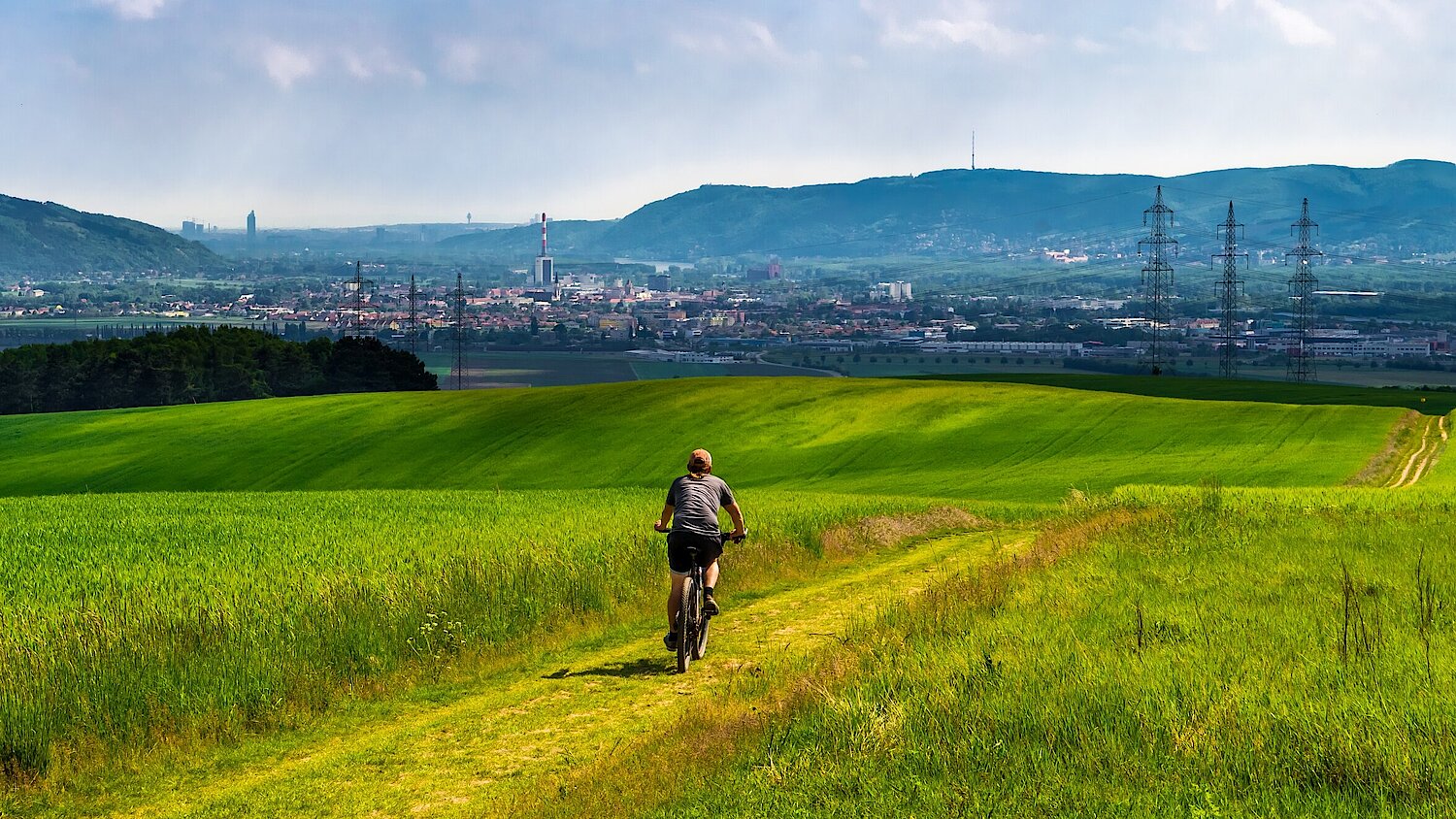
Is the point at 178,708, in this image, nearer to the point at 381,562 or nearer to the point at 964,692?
the point at 381,562

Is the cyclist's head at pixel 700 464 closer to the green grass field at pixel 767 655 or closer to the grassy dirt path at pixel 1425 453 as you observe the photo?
the green grass field at pixel 767 655

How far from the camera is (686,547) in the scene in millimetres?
17672

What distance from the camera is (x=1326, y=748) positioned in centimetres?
1032

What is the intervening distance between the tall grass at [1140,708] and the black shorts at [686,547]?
238 cm

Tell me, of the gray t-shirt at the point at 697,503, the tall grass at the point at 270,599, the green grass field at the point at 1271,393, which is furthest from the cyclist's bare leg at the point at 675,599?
the green grass field at the point at 1271,393

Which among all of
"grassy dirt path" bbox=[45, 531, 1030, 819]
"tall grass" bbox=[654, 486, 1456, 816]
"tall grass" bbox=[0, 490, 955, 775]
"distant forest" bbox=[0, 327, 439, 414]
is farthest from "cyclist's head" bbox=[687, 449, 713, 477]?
"distant forest" bbox=[0, 327, 439, 414]

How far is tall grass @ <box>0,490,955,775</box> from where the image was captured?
50.2 ft

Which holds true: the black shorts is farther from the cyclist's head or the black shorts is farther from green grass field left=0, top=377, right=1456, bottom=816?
green grass field left=0, top=377, right=1456, bottom=816

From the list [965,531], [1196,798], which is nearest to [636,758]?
[1196,798]

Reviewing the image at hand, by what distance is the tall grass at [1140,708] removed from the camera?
389 inches

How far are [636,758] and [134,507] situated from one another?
25.0 meters

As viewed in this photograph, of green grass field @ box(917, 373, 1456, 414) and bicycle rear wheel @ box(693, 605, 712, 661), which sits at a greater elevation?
bicycle rear wheel @ box(693, 605, 712, 661)

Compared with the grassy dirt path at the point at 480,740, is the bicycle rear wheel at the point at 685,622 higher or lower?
higher

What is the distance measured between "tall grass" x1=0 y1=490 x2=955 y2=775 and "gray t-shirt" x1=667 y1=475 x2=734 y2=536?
383 cm
